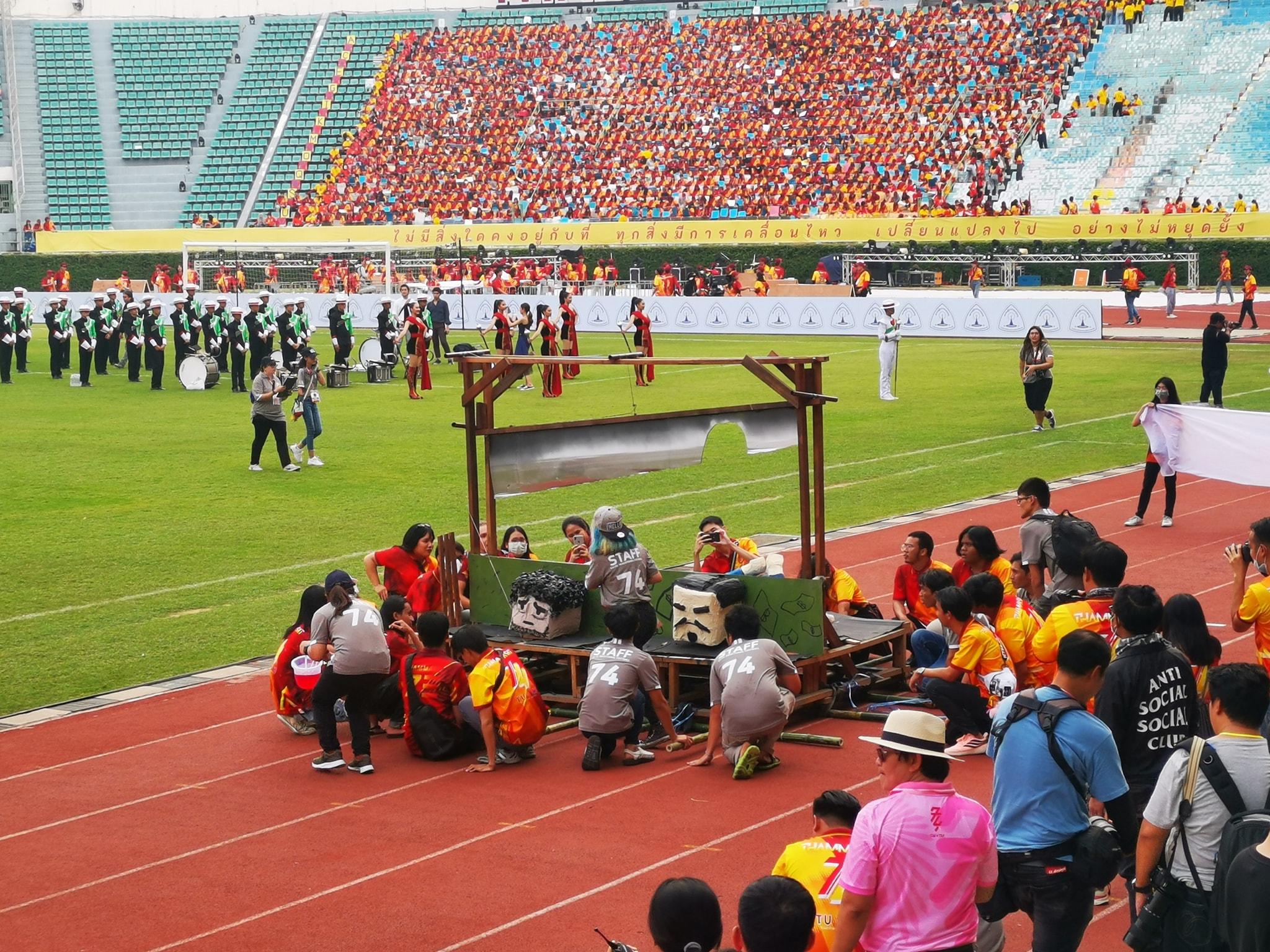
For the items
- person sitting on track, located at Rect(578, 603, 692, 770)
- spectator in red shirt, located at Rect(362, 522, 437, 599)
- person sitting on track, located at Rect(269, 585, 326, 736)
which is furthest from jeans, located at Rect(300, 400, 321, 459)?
person sitting on track, located at Rect(578, 603, 692, 770)

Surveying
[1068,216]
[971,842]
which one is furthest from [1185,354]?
[971,842]

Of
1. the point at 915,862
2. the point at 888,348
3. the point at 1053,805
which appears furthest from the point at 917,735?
the point at 888,348

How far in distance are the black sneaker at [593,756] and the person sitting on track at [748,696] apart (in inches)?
23.3

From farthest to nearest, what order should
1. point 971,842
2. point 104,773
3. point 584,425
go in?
point 584,425 < point 104,773 < point 971,842

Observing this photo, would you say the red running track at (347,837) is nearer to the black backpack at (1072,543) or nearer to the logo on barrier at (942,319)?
the black backpack at (1072,543)

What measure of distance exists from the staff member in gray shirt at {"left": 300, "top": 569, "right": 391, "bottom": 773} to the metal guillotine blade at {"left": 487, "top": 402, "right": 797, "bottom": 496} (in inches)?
84.8

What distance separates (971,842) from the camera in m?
5.22

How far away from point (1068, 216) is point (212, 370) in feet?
92.9

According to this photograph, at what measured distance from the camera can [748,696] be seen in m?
9.60

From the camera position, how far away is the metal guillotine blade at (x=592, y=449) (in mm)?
11781

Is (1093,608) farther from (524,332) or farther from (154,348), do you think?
(154,348)

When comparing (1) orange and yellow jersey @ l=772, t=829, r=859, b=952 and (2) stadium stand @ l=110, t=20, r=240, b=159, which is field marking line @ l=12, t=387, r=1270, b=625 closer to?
(1) orange and yellow jersey @ l=772, t=829, r=859, b=952

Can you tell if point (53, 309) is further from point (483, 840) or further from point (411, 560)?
point (483, 840)

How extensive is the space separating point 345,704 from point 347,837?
1.40 meters
